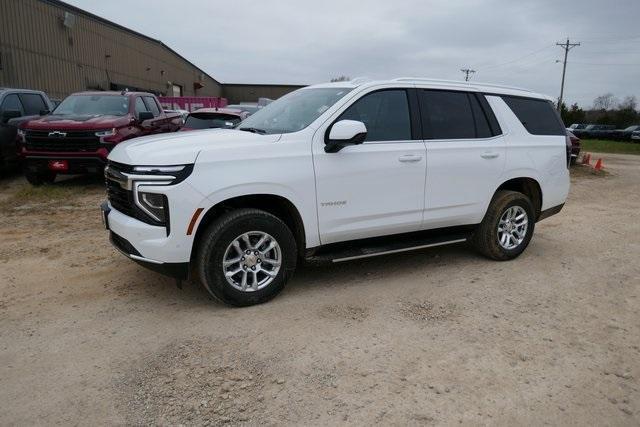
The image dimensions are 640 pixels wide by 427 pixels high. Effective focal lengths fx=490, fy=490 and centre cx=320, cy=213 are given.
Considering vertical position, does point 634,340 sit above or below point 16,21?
below

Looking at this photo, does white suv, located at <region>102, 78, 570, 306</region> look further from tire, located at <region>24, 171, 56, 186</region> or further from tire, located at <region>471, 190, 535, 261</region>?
tire, located at <region>24, 171, 56, 186</region>

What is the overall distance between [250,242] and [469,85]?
3.04 metres

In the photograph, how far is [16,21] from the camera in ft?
71.4

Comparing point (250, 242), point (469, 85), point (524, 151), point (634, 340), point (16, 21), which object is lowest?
point (634, 340)

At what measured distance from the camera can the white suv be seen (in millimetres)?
3771

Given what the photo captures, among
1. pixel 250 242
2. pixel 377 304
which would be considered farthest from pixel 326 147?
pixel 377 304

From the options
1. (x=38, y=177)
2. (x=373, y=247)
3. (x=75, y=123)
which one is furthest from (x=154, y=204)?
(x=38, y=177)

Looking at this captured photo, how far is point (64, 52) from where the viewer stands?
26.0 meters

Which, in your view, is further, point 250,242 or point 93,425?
point 250,242

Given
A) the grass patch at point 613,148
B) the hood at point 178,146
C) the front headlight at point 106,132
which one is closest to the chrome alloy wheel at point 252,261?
the hood at point 178,146

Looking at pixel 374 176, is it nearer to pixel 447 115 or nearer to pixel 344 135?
pixel 344 135

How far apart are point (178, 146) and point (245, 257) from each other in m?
1.04

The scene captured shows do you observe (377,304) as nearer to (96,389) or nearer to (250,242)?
(250,242)

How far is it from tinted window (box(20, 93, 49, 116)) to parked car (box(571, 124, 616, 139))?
47.7 metres
